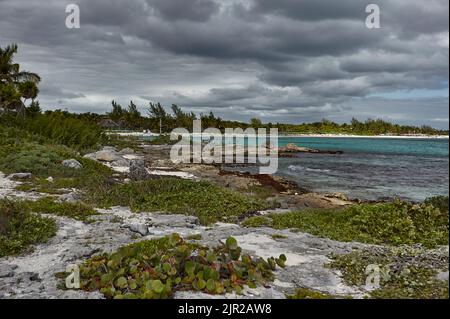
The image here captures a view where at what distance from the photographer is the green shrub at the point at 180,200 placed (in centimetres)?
1530

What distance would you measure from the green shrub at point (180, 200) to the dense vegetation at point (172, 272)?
5.60 m

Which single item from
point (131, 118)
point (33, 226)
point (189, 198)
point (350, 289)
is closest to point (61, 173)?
point (189, 198)

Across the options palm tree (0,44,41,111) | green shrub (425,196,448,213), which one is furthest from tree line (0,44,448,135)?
green shrub (425,196,448,213)

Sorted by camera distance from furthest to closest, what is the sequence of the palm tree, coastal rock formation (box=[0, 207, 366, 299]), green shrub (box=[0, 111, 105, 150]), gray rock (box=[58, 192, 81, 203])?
the palm tree → green shrub (box=[0, 111, 105, 150]) → gray rock (box=[58, 192, 81, 203]) → coastal rock formation (box=[0, 207, 366, 299])

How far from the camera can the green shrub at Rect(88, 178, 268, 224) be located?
15.3m

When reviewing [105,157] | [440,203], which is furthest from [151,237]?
[105,157]

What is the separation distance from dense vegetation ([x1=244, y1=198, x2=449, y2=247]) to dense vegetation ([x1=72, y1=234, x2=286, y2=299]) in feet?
14.3

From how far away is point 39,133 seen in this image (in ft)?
127

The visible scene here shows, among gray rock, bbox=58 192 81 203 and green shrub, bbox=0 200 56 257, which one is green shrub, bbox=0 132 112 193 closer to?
gray rock, bbox=58 192 81 203

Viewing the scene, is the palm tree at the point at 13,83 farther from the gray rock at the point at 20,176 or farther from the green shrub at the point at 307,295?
the green shrub at the point at 307,295

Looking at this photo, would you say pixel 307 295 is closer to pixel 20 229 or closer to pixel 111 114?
pixel 20 229

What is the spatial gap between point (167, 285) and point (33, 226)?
606 cm

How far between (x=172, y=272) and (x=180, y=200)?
30.0 ft

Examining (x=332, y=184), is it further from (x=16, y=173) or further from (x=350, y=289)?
(x=350, y=289)
